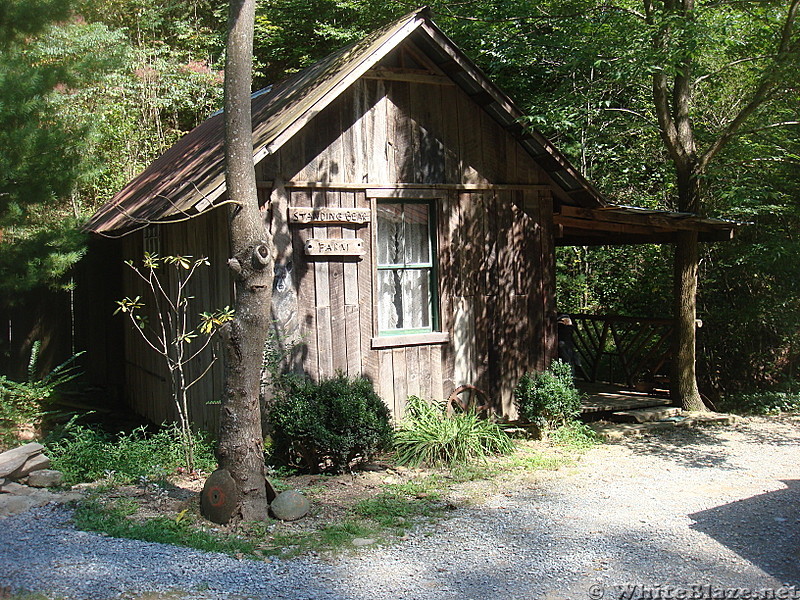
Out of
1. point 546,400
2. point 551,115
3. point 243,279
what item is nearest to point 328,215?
point 243,279

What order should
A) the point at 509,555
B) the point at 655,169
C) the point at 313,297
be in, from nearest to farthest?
the point at 509,555 → the point at 313,297 → the point at 655,169

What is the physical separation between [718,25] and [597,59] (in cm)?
156

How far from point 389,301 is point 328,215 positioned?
1319mm

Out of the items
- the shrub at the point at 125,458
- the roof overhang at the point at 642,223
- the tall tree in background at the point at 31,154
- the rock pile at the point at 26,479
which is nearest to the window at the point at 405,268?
the roof overhang at the point at 642,223

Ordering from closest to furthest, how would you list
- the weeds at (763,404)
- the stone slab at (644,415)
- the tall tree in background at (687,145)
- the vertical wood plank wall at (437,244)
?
the vertical wood plank wall at (437,244) → the tall tree in background at (687,145) → the stone slab at (644,415) → the weeds at (763,404)

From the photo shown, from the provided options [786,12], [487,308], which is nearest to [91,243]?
[487,308]

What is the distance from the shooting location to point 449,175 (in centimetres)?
964

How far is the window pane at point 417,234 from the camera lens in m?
9.48

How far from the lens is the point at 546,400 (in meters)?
9.62

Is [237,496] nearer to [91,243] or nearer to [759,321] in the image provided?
[91,243]

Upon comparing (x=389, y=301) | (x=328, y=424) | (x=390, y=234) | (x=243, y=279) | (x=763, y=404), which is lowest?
(x=763, y=404)

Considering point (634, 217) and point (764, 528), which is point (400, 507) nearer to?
point (764, 528)

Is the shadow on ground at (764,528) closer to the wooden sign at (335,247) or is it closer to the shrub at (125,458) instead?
the wooden sign at (335,247)

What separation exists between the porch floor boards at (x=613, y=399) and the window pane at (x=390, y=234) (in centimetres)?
344
